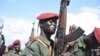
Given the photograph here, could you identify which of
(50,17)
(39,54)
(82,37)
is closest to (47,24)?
(50,17)

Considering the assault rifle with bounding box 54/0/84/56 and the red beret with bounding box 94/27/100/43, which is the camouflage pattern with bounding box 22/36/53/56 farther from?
the red beret with bounding box 94/27/100/43

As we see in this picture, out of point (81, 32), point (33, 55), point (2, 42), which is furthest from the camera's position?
point (2, 42)

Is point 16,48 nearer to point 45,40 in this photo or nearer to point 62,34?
point 45,40

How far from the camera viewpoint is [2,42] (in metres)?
16.1

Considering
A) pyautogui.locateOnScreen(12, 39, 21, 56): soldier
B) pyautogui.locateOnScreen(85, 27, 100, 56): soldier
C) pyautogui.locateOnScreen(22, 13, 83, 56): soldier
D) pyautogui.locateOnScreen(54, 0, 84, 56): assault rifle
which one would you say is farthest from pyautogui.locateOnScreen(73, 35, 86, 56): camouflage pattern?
pyautogui.locateOnScreen(12, 39, 21, 56): soldier

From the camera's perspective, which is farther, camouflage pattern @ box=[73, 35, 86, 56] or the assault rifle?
camouflage pattern @ box=[73, 35, 86, 56]

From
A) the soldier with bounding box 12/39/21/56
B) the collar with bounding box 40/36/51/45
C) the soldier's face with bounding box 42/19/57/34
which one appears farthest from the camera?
the soldier with bounding box 12/39/21/56

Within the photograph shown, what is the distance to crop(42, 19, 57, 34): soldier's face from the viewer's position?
8.37 meters

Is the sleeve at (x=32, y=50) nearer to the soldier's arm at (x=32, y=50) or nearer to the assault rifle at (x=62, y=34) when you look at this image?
the soldier's arm at (x=32, y=50)

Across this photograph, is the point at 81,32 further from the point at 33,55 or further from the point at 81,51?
the point at 33,55

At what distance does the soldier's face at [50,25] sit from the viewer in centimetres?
837

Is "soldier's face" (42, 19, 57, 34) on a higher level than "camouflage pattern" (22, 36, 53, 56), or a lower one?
higher

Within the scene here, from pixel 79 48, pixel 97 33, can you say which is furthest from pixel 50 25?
pixel 79 48

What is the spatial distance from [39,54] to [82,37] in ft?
5.30
